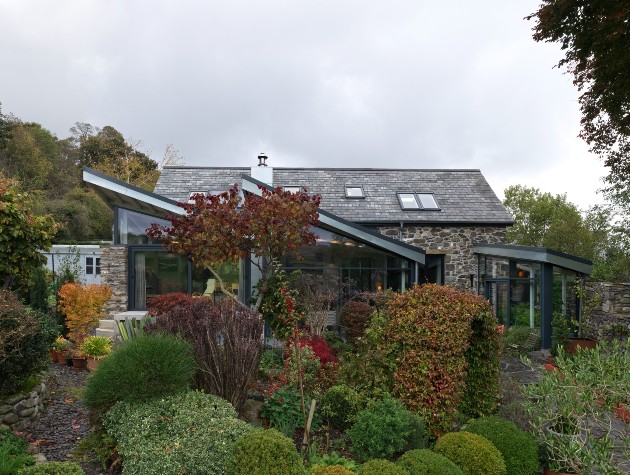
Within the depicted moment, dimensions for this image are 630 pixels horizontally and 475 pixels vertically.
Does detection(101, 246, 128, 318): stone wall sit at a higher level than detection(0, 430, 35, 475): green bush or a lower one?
higher

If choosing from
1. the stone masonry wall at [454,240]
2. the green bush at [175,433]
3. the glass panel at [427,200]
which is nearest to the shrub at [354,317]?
the stone masonry wall at [454,240]

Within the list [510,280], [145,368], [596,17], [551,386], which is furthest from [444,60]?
[145,368]

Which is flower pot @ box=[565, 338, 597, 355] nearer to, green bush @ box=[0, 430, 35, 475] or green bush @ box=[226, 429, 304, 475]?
green bush @ box=[226, 429, 304, 475]

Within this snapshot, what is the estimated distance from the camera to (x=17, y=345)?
577 cm

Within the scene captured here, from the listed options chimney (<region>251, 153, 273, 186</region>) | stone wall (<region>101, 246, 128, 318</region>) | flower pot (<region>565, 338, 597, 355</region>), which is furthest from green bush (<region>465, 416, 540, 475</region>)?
chimney (<region>251, 153, 273, 186</region>)

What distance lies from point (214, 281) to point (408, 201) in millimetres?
7339

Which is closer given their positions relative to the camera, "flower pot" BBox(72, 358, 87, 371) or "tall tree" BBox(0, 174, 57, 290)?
"tall tree" BBox(0, 174, 57, 290)

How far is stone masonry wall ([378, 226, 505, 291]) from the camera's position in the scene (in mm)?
16562

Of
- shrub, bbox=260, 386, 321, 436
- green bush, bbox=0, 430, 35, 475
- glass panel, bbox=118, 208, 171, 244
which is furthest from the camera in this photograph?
glass panel, bbox=118, 208, 171, 244

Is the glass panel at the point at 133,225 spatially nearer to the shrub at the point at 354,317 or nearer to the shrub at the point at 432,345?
the shrub at the point at 354,317

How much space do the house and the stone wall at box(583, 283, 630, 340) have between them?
0.99 m

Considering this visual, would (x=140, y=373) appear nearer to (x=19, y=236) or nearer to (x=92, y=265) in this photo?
(x=19, y=236)

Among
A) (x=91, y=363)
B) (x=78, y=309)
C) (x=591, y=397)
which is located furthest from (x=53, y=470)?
(x=78, y=309)

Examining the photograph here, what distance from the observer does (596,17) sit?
9.38m
